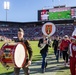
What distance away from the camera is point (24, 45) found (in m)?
7.47

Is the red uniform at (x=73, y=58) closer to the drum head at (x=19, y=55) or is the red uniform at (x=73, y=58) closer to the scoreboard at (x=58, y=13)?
the drum head at (x=19, y=55)

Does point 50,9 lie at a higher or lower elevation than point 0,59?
higher

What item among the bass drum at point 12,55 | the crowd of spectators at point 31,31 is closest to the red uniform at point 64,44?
the bass drum at point 12,55

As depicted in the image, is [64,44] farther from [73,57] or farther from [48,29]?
[73,57]

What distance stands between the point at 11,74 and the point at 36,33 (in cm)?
8163

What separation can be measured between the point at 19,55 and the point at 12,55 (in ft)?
1.20

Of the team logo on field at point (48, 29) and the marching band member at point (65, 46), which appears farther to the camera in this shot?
the marching band member at point (65, 46)

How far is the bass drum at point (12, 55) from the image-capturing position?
6929 mm

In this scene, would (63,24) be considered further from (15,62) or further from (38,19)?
(15,62)

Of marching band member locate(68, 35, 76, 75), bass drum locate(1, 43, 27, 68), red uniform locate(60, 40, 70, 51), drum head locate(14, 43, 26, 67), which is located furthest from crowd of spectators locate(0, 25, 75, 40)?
bass drum locate(1, 43, 27, 68)

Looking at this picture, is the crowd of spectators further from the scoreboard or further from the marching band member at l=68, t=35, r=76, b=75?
the marching band member at l=68, t=35, r=76, b=75

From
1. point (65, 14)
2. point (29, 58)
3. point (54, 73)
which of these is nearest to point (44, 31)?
point (54, 73)

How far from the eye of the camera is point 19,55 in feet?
23.8

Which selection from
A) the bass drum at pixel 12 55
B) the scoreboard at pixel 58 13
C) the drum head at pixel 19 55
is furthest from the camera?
the scoreboard at pixel 58 13
